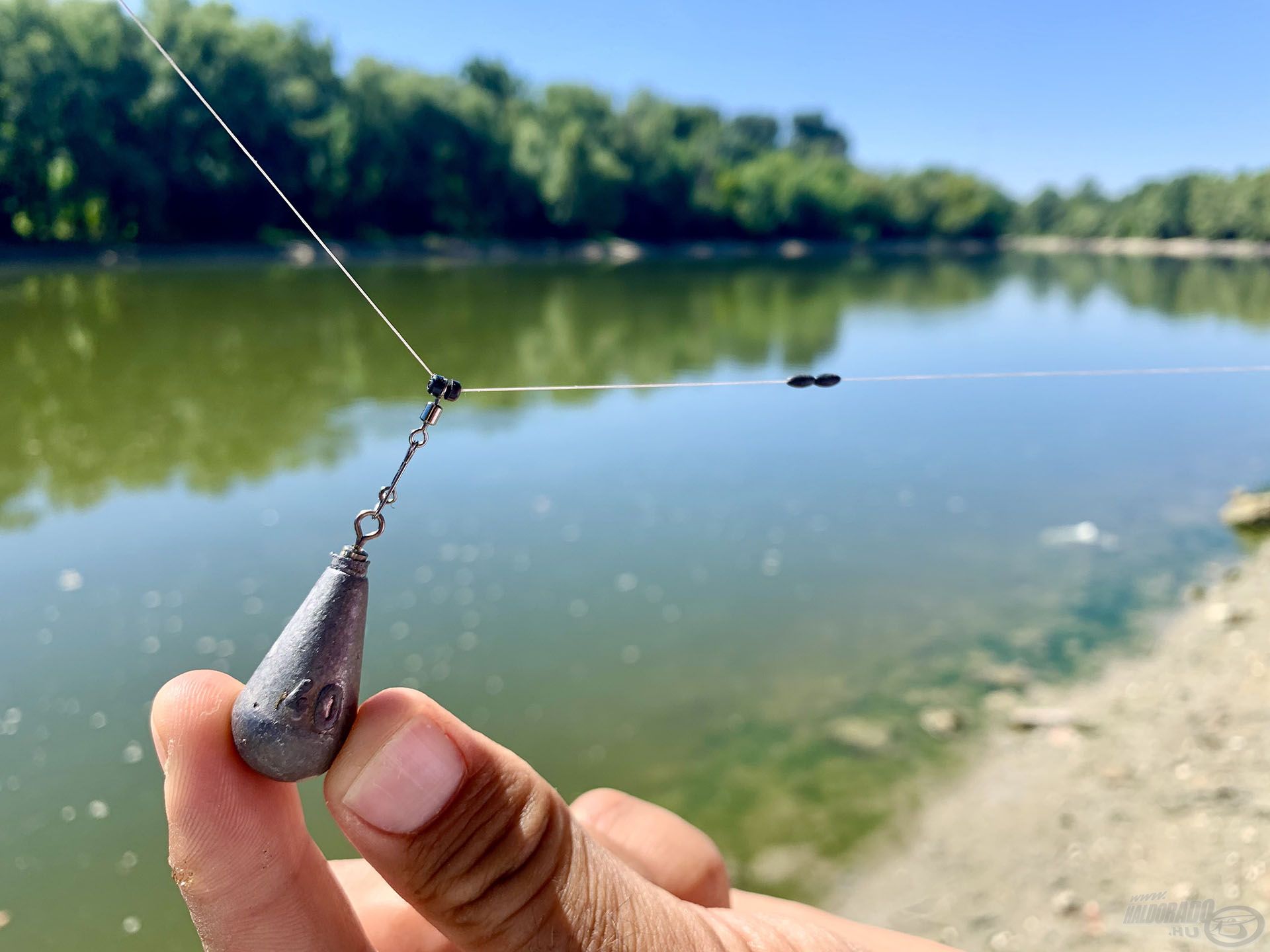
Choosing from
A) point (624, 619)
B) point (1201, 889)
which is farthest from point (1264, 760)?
point (624, 619)

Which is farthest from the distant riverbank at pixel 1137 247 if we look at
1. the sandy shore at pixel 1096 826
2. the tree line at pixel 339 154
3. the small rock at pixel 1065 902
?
the small rock at pixel 1065 902

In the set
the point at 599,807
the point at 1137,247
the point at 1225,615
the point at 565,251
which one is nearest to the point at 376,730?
the point at 599,807

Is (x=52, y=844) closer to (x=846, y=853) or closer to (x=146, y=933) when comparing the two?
(x=146, y=933)

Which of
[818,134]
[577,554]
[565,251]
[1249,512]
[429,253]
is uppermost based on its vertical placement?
[818,134]

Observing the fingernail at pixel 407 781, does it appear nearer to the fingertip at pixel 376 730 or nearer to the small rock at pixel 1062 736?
the fingertip at pixel 376 730

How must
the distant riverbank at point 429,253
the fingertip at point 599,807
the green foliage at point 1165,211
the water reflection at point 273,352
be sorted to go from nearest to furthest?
the fingertip at point 599,807, the water reflection at point 273,352, the distant riverbank at point 429,253, the green foliage at point 1165,211

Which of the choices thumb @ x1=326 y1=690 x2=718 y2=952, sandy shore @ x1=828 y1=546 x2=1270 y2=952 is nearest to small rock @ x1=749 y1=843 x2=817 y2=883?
sandy shore @ x1=828 y1=546 x2=1270 y2=952

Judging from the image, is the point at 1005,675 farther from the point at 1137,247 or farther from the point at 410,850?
the point at 1137,247
